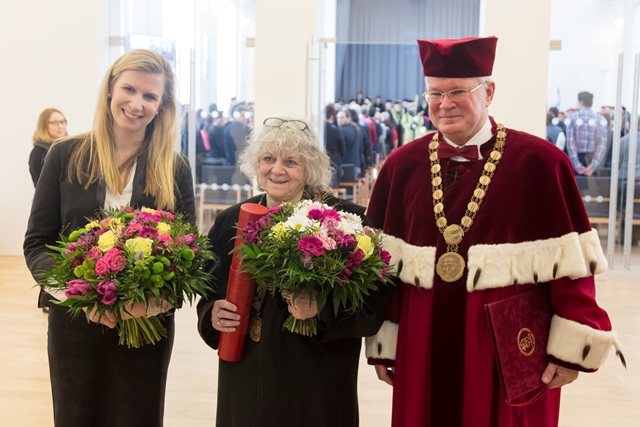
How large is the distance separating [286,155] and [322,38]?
6354mm

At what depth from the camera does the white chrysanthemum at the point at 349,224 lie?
2.09 m

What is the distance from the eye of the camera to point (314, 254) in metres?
1.98

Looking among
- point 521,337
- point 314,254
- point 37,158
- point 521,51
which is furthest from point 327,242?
point 521,51

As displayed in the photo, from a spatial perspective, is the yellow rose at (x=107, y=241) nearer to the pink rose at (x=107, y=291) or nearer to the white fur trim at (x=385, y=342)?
the pink rose at (x=107, y=291)

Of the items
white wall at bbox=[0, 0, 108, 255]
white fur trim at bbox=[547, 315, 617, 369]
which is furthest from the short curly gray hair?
white wall at bbox=[0, 0, 108, 255]

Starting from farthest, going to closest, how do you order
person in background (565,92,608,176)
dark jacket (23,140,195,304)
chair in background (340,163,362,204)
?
chair in background (340,163,362,204) → person in background (565,92,608,176) → dark jacket (23,140,195,304)

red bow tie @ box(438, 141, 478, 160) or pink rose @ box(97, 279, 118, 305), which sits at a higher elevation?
red bow tie @ box(438, 141, 478, 160)

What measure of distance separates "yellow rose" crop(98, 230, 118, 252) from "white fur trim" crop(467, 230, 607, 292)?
1.08 m

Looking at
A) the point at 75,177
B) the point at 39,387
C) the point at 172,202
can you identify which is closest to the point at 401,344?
the point at 172,202

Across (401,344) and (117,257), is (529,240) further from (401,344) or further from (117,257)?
(117,257)

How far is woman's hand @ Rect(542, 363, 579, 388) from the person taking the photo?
88.2 inches

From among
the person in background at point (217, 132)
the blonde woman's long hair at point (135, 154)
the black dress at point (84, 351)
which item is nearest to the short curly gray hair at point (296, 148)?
the blonde woman's long hair at point (135, 154)

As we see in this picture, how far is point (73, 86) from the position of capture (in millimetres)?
9117

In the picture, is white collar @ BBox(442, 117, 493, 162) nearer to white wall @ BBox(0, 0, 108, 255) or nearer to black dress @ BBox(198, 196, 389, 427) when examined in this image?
black dress @ BBox(198, 196, 389, 427)
